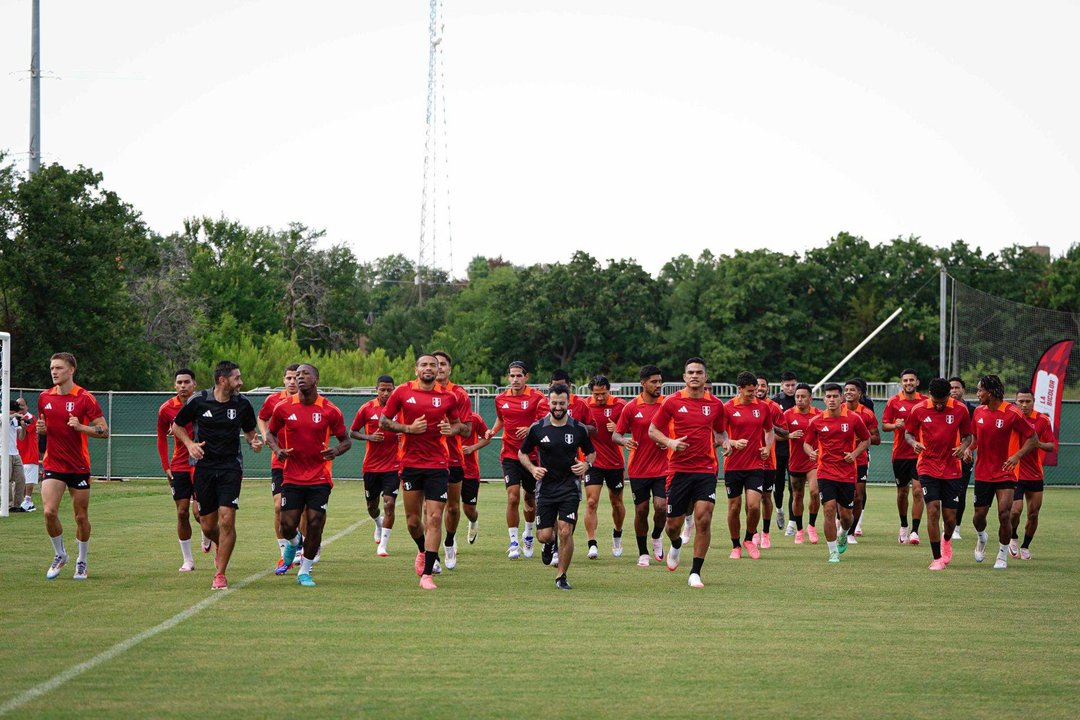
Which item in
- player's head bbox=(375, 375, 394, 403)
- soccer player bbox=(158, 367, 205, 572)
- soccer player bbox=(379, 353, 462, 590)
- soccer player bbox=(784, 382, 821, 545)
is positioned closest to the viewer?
soccer player bbox=(379, 353, 462, 590)

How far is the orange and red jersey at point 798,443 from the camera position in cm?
1892

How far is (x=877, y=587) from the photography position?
13.7m

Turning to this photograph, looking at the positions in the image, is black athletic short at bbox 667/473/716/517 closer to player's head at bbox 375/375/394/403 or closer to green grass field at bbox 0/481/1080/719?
green grass field at bbox 0/481/1080/719

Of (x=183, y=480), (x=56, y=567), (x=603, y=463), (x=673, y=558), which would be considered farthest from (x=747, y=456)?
(x=56, y=567)

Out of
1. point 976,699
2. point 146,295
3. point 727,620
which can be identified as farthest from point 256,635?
point 146,295

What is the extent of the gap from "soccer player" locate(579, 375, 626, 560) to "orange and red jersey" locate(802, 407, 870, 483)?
259 cm

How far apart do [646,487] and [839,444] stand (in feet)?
9.12

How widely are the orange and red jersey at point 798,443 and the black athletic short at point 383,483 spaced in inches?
236

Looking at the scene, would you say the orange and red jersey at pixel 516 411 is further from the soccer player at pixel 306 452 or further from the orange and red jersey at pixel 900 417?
the orange and red jersey at pixel 900 417

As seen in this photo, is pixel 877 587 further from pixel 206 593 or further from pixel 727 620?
pixel 206 593

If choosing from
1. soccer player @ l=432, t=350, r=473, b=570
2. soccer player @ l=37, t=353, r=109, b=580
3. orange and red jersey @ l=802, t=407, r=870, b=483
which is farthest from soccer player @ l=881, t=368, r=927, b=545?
soccer player @ l=37, t=353, r=109, b=580

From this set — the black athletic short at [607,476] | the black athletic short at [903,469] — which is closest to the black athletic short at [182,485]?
the black athletic short at [607,476]

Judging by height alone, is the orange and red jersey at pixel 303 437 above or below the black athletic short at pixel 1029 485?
above

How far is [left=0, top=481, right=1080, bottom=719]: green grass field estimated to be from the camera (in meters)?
7.78
